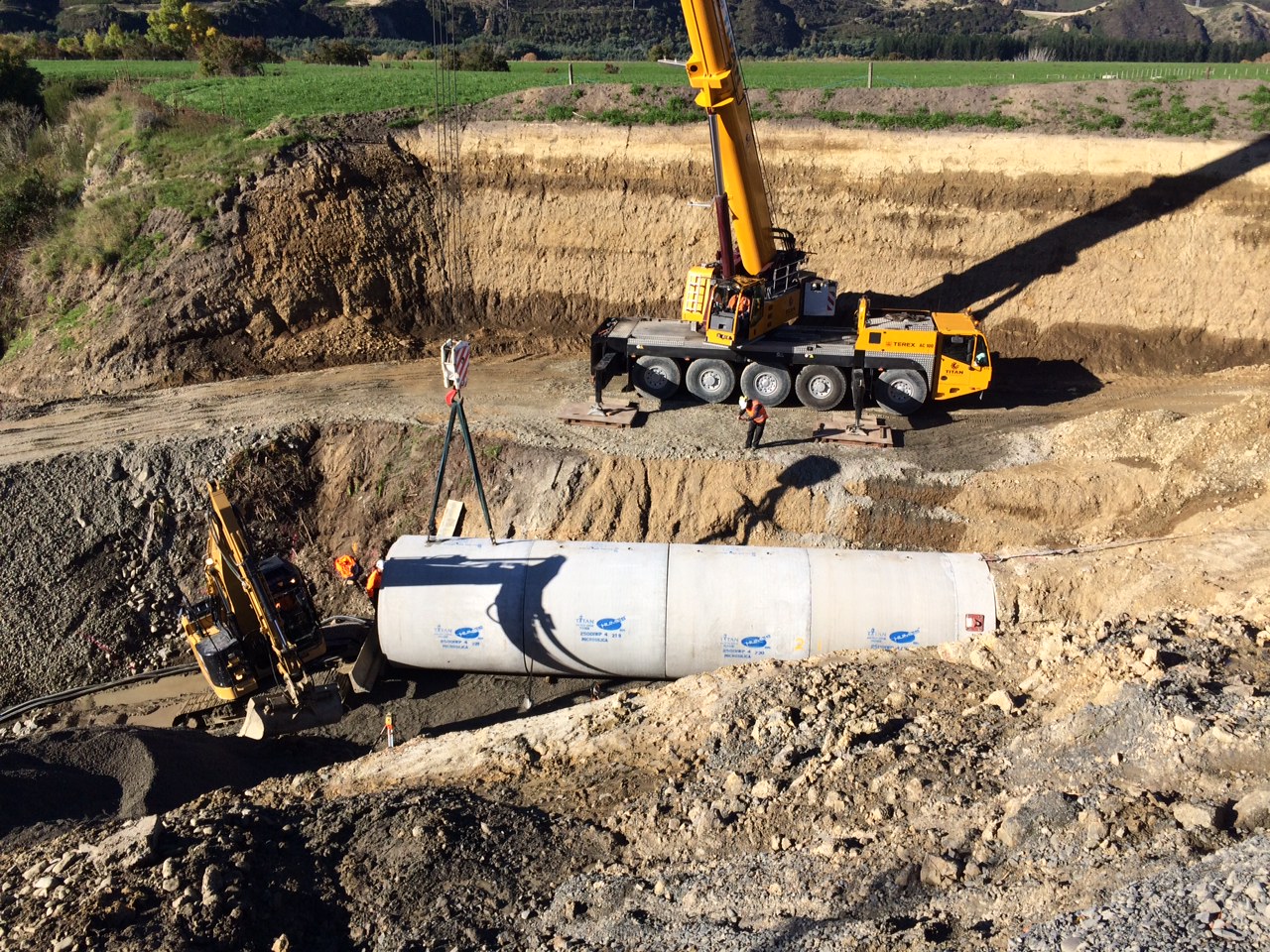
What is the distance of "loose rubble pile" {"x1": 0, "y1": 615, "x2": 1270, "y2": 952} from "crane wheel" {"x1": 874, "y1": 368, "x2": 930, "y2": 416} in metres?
8.97

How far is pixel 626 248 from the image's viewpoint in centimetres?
2716

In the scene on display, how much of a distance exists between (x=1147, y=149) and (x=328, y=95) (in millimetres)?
26419

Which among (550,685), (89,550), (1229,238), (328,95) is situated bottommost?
(550,685)

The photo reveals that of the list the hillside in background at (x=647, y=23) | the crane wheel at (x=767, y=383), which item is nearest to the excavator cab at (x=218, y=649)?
the crane wheel at (x=767, y=383)

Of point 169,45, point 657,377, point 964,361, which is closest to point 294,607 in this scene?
point 657,377

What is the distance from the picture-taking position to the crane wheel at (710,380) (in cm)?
2141

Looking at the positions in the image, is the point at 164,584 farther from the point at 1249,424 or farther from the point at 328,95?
the point at 1249,424

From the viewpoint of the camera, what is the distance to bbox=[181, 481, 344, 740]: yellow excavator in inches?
542

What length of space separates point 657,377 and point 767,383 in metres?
2.63

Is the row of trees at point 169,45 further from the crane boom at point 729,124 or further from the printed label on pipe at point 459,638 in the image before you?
the printed label on pipe at point 459,638

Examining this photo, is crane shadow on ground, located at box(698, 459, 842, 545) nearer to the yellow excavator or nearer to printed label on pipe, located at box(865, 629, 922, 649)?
printed label on pipe, located at box(865, 629, 922, 649)

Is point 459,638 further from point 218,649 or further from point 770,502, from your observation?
point 770,502

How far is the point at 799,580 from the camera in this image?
14.9 meters

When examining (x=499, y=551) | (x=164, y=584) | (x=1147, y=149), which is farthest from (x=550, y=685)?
(x=1147, y=149)
